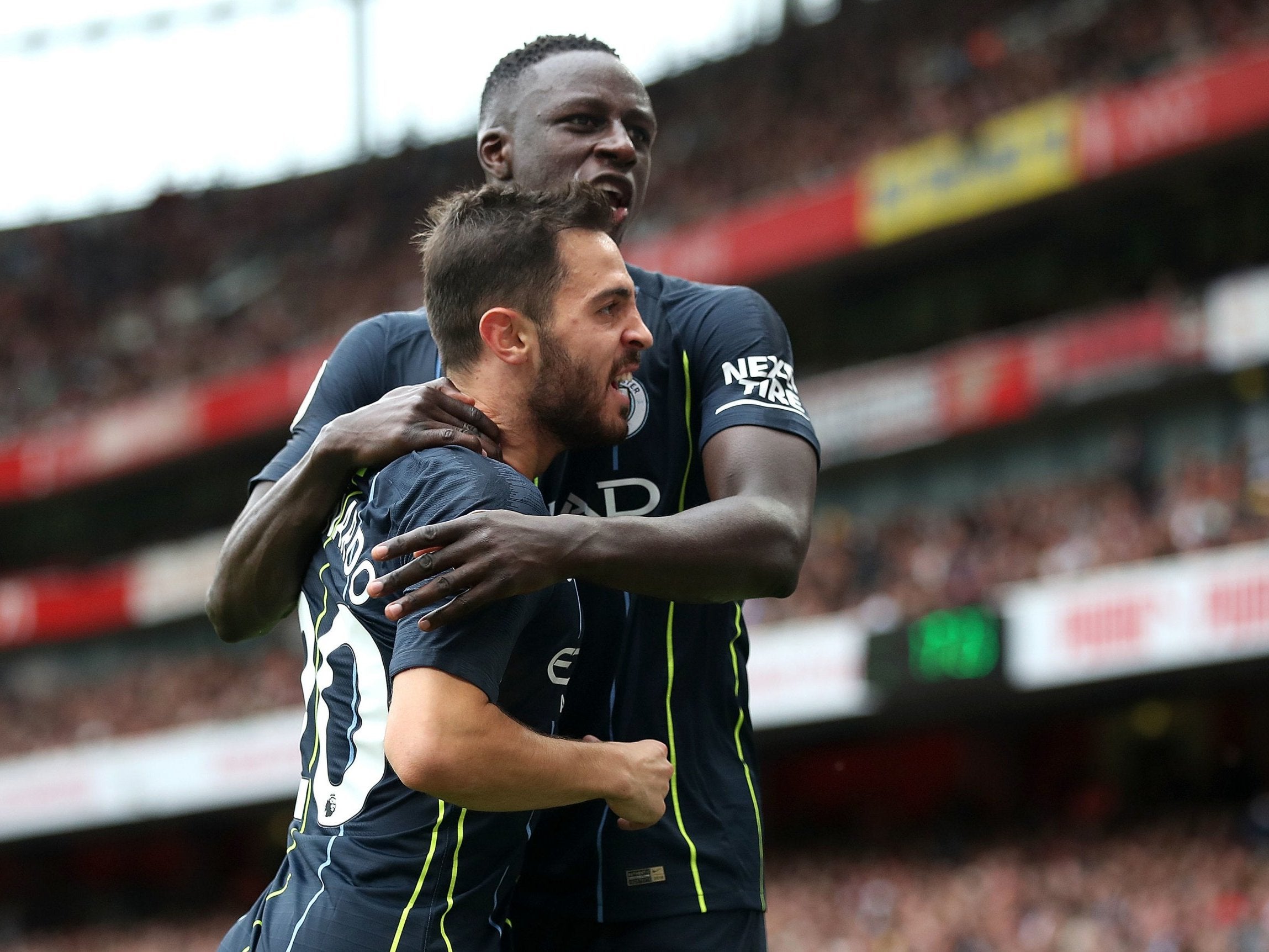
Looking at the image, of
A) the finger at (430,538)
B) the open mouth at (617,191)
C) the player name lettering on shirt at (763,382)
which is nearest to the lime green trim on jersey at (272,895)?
the finger at (430,538)

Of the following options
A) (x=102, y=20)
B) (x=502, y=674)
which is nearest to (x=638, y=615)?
(x=502, y=674)

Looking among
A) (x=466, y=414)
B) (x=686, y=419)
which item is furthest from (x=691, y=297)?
(x=466, y=414)

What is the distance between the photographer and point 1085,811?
17.1 m

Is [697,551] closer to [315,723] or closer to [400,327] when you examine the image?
[315,723]

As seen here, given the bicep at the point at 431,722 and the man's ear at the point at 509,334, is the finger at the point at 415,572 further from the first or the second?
the man's ear at the point at 509,334

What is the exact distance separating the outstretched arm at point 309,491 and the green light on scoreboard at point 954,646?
14.3 metres

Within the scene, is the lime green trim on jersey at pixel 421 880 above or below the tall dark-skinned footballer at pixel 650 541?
below

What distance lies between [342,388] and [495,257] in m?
0.63

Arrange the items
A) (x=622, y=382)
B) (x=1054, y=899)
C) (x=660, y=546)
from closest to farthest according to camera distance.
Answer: (x=660, y=546) < (x=622, y=382) < (x=1054, y=899)

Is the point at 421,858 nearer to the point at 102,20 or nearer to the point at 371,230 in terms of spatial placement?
the point at 371,230

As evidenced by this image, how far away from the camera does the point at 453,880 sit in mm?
2463

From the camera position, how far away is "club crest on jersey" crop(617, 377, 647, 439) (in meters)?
2.99

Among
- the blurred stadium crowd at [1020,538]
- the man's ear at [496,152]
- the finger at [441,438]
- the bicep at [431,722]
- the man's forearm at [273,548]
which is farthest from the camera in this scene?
the blurred stadium crowd at [1020,538]

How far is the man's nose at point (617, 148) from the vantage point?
327 cm
